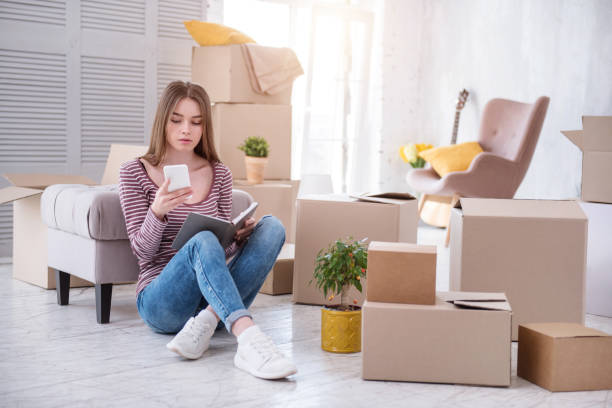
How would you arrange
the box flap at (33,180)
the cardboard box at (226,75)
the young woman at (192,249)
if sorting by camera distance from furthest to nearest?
the cardboard box at (226,75)
the box flap at (33,180)
the young woman at (192,249)

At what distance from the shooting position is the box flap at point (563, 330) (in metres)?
1.80

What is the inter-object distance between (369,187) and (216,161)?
3479mm

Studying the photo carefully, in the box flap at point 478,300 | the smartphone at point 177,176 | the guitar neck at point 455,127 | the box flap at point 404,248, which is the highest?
the guitar neck at point 455,127

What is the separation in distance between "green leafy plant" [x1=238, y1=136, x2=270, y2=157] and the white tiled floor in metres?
1.39

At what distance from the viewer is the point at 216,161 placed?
2.38 meters

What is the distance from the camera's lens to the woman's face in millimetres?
2221

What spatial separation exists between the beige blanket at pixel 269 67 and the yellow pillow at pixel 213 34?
0.08 metres

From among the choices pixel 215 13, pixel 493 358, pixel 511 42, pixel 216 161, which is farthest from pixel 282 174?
pixel 493 358

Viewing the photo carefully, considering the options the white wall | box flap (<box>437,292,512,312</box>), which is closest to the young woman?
box flap (<box>437,292,512,312</box>)

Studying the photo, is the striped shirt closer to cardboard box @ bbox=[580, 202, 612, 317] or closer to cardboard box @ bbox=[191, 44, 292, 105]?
cardboard box @ bbox=[580, 202, 612, 317]

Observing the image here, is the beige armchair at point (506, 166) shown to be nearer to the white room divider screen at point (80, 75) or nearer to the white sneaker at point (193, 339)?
the white room divider screen at point (80, 75)

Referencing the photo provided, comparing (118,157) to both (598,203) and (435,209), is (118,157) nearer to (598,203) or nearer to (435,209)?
(598,203)

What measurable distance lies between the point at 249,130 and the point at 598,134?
1885mm

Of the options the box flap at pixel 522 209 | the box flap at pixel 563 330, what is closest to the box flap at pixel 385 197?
the box flap at pixel 522 209
